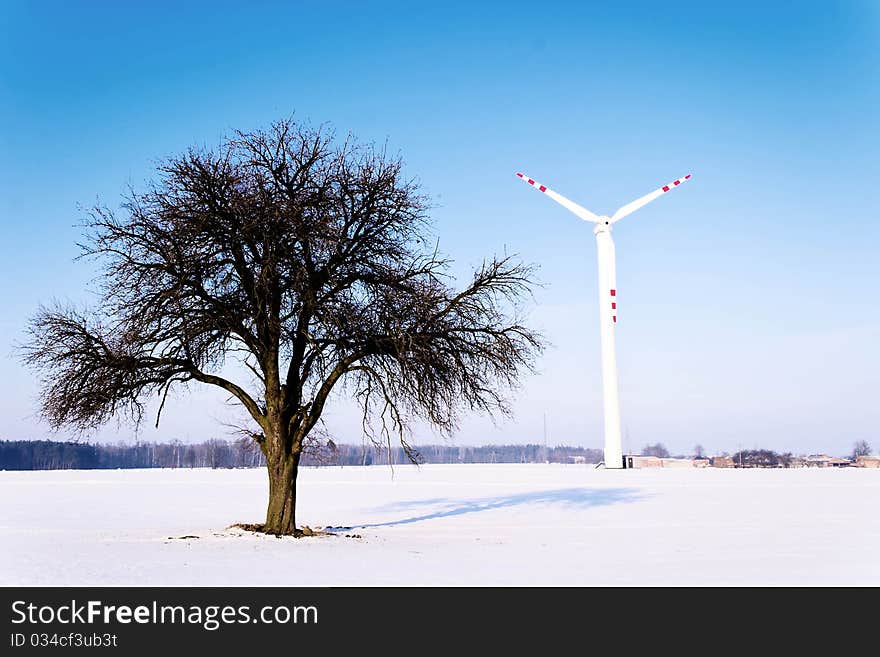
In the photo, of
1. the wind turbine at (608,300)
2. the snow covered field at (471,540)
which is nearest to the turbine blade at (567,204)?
the wind turbine at (608,300)

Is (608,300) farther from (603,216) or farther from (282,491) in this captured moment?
(282,491)

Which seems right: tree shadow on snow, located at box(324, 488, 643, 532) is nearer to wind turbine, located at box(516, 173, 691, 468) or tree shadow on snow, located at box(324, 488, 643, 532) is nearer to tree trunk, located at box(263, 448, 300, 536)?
tree trunk, located at box(263, 448, 300, 536)

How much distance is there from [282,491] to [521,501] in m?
17.5

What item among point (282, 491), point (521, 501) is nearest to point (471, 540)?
point (282, 491)

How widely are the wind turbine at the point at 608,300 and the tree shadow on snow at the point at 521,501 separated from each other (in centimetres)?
1506

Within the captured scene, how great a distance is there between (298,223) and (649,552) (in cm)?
1288

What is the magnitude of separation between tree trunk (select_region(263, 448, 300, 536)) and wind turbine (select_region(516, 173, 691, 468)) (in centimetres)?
3919

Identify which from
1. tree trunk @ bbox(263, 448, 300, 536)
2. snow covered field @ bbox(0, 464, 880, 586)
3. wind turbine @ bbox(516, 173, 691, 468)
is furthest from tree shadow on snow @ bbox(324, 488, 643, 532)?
wind turbine @ bbox(516, 173, 691, 468)

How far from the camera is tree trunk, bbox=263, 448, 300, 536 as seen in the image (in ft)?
74.9

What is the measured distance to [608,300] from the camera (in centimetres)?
5828

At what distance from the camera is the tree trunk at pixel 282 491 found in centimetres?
2284
